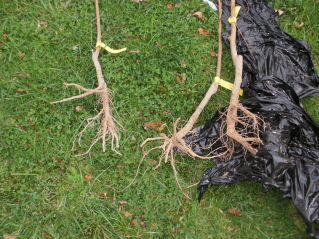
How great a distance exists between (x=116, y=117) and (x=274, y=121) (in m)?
1.71

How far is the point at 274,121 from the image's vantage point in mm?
2658

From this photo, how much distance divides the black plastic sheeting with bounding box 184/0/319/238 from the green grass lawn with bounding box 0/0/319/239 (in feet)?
0.74

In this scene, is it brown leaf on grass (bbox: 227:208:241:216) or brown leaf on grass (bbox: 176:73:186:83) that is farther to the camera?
brown leaf on grass (bbox: 176:73:186:83)

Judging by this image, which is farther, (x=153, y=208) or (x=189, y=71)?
(x=189, y=71)

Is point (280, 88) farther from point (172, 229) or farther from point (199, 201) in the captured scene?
point (172, 229)

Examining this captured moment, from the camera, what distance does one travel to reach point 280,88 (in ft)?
9.36

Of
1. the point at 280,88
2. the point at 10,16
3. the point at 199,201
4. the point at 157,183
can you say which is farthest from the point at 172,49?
the point at 10,16

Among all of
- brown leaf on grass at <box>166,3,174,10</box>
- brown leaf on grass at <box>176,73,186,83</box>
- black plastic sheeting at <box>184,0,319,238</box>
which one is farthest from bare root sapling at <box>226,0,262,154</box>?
brown leaf on grass at <box>166,3,174,10</box>

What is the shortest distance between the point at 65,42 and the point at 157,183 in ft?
6.63

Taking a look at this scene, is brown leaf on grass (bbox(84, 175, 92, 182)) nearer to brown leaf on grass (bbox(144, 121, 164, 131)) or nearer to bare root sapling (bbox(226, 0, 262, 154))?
brown leaf on grass (bbox(144, 121, 164, 131))

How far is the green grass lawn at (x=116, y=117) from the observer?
289cm

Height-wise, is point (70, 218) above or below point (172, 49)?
below

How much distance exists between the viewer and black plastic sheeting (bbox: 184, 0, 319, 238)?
2.55m

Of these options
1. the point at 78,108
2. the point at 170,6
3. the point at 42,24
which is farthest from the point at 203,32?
the point at 42,24
